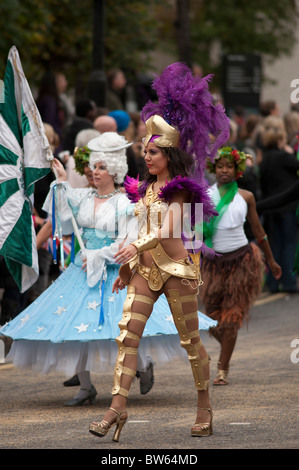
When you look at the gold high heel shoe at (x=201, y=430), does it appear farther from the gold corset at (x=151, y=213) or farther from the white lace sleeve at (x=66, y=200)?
the white lace sleeve at (x=66, y=200)

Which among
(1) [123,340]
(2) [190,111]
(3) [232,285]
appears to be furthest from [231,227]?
(1) [123,340]

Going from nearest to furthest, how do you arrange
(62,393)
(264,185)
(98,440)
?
(98,440)
(62,393)
(264,185)

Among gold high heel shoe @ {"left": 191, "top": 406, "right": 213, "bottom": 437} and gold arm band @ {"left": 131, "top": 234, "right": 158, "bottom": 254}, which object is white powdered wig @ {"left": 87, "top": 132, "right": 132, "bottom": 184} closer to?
gold arm band @ {"left": 131, "top": 234, "right": 158, "bottom": 254}

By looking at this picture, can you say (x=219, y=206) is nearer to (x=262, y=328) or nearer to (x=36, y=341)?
Result: (x=36, y=341)

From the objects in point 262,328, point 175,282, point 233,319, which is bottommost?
point 262,328

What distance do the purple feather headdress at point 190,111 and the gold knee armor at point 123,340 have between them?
90cm

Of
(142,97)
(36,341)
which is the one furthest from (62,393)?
(142,97)

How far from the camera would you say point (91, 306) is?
8.30 metres

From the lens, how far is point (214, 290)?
9516mm

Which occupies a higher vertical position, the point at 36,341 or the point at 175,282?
the point at 175,282

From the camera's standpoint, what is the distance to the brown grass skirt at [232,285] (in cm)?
944

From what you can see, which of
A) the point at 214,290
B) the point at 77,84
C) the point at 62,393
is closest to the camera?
the point at 62,393

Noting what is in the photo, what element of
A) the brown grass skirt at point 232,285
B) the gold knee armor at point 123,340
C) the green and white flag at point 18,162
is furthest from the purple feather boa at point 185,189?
the brown grass skirt at point 232,285

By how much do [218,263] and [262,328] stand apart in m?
2.94
